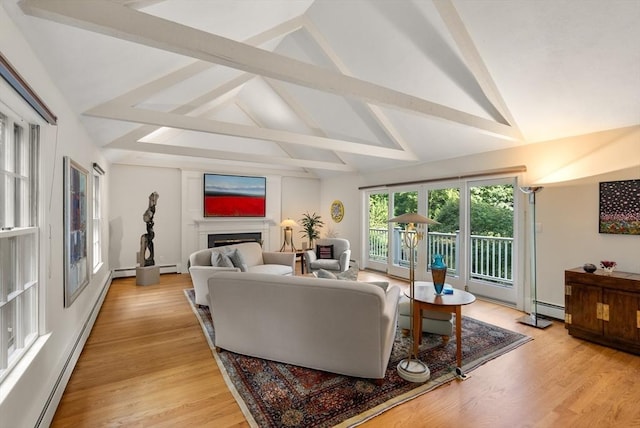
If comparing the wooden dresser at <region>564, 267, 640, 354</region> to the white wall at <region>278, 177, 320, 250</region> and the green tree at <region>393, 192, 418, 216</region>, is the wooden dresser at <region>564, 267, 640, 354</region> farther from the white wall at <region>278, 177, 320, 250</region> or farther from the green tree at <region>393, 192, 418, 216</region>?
the white wall at <region>278, 177, 320, 250</region>

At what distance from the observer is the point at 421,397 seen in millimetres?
2137

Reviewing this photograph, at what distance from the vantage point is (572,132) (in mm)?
3559

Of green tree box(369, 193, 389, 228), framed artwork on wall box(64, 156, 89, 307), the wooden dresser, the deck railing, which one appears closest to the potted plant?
green tree box(369, 193, 389, 228)

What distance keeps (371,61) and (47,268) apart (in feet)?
13.0

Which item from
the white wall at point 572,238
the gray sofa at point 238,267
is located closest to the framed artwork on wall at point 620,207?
the white wall at point 572,238

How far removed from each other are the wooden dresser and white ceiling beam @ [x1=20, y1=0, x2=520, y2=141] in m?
2.58

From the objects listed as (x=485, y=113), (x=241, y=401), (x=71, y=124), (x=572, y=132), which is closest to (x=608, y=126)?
(x=572, y=132)

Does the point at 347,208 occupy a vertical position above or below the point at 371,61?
below

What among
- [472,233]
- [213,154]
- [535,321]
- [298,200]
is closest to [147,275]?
[213,154]

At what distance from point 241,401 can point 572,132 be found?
454 centimetres

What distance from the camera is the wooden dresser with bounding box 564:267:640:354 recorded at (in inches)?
110

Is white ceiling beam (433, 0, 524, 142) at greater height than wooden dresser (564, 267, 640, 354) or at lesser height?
greater

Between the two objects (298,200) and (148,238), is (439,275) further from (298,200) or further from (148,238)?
(298,200)

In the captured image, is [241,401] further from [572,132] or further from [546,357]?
[572,132]
